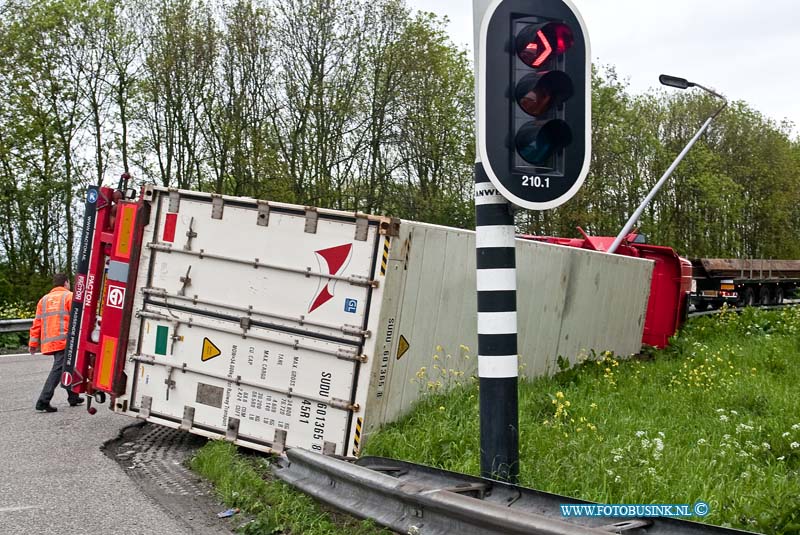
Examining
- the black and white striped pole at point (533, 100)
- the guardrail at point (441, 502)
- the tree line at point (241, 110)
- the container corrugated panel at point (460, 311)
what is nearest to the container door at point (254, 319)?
the container corrugated panel at point (460, 311)

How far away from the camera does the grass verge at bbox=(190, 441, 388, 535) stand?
5105mm

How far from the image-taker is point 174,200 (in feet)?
25.5

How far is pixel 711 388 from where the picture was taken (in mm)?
9898

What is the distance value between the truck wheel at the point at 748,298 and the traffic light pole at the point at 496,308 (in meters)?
25.4

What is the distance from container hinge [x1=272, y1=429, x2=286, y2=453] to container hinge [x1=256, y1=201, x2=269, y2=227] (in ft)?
6.23

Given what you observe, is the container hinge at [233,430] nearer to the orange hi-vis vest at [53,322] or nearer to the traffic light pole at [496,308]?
the traffic light pole at [496,308]

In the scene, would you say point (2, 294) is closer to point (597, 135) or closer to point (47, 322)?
point (47, 322)

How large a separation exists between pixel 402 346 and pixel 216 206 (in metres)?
2.22

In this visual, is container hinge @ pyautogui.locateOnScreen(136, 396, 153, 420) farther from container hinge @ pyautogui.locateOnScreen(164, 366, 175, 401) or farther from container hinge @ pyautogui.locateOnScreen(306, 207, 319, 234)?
container hinge @ pyautogui.locateOnScreen(306, 207, 319, 234)

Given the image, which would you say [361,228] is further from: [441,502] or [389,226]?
[441,502]

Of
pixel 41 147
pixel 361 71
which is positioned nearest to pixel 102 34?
pixel 41 147

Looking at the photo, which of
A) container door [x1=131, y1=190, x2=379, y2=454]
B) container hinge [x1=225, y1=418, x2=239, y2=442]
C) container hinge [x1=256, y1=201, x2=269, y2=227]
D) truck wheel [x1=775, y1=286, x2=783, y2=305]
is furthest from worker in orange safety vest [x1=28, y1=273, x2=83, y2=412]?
truck wheel [x1=775, y1=286, x2=783, y2=305]

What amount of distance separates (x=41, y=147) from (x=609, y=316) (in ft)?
73.3

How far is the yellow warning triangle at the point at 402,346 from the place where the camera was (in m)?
7.25
